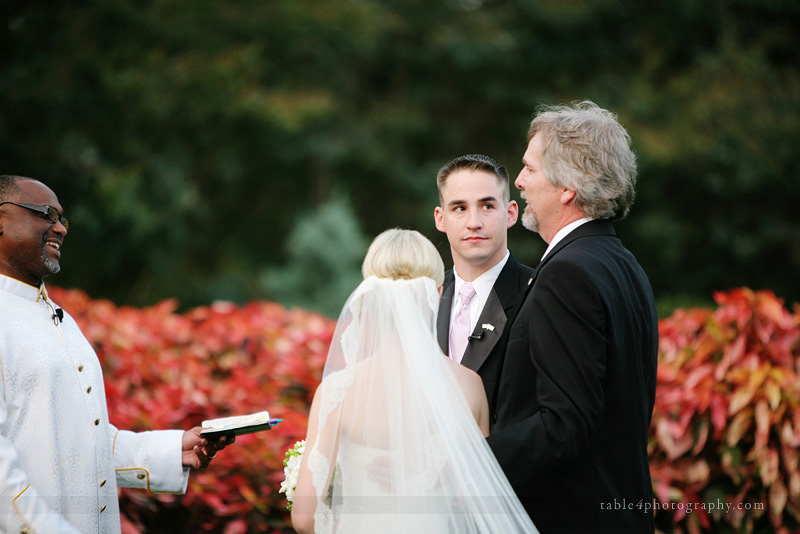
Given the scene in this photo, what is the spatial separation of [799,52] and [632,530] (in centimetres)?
1883

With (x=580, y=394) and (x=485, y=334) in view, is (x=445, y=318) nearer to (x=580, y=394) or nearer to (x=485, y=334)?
(x=485, y=334)

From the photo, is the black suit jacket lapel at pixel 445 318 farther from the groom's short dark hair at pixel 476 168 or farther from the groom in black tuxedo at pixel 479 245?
the groom's short dark hair at pixel 476 168

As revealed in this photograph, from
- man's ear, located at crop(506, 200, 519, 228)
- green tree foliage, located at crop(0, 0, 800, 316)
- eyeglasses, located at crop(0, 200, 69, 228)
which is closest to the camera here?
eyeglasses, located at crop(0, 200, 69, 228)

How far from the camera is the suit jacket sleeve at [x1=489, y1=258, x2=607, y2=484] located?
2654mm

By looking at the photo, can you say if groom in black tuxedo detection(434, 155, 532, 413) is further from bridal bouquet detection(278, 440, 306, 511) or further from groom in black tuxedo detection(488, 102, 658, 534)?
bridal bouquet detection(278, 440, 306, 511)

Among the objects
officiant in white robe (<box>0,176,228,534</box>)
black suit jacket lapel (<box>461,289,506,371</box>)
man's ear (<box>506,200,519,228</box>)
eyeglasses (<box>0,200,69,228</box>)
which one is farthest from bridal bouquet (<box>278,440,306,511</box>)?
man's ear (<box>506,200,519,228</box>)

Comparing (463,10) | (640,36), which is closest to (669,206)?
(640,36)

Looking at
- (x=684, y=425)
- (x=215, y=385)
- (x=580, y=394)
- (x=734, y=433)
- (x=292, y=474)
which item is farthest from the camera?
(x=215, y=385)

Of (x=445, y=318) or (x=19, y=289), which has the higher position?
(x=19, y=289)

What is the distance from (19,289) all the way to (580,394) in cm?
236

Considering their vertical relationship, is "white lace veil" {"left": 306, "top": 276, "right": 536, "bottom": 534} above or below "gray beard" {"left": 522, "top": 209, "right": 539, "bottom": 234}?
below

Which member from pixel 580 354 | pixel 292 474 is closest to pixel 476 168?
pixel 580 354

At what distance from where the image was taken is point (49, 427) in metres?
2.96

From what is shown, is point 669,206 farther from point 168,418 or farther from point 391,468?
point 391,468
